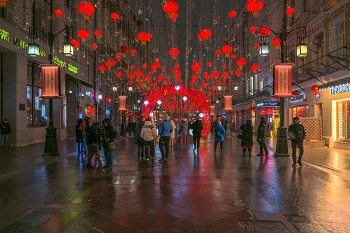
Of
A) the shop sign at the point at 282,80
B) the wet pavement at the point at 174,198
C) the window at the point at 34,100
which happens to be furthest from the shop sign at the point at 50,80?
the shop sign at the point at 282,80

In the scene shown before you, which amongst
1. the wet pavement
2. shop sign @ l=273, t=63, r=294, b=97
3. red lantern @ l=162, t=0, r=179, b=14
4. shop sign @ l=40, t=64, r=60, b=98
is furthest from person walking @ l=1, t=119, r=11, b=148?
shop sign @ l=273, t=63, r=294, b=97

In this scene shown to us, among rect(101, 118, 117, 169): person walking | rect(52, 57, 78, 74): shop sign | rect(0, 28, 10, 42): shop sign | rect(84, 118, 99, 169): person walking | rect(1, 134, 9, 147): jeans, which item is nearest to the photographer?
rect(101, 118, 117, 169): person walking

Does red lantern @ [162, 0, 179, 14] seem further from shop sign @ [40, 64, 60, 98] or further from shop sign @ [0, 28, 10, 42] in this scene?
shop sign @ [0, 28, 10, 42]

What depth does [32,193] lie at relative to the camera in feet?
24.7

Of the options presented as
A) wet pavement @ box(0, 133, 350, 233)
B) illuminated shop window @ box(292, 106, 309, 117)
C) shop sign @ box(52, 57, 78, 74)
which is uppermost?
shop sign @ box(52, 57, 78, 74)

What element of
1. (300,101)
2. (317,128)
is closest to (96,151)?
(317,128)

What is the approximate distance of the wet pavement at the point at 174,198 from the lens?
5293mm

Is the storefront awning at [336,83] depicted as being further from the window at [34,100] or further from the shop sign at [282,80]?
the window at [34,100]

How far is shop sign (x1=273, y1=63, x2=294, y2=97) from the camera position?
14359mm

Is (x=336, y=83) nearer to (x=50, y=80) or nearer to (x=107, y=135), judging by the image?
(x=107, y=135)

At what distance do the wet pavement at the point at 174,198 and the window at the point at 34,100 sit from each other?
10.4 meters

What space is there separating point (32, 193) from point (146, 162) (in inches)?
209

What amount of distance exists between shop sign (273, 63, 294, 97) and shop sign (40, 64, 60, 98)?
948 centimetres

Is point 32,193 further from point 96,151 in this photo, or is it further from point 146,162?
point 146,162
